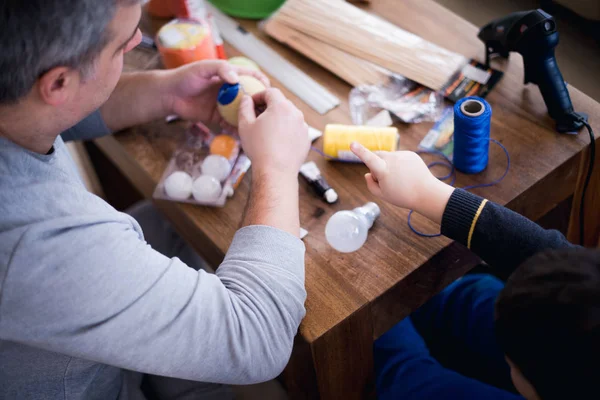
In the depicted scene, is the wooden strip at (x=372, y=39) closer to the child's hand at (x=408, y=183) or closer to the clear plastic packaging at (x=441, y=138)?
the clear plastic packaging at (x=441, y=138)

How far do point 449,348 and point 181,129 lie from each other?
752mm

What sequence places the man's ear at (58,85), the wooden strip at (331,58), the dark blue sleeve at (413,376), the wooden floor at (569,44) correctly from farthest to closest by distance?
the wooden floor at (569,44), the wooden strip at (331,58), the dark blue sleeve at (413,376), the man's ear at (58,85)

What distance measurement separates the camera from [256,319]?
2.63 ft

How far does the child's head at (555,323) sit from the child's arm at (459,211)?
0.17 metres

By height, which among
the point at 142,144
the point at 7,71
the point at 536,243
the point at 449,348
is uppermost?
the point at 7,71

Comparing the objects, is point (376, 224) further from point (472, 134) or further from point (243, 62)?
point (243, 62)

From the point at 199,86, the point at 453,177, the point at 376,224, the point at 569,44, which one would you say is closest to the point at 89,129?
the point at 199,86

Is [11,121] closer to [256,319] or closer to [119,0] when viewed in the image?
[119,0]

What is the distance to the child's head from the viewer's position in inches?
24.4

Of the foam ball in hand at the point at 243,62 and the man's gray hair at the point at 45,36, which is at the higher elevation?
the man's gray hair at the point at 45,36

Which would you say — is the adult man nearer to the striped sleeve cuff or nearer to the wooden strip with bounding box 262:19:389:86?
the striped sleeve cuff

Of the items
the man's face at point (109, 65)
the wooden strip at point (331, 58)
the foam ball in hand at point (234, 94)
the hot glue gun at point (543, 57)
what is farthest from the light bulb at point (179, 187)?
the hot glue gun at point (543, 57)

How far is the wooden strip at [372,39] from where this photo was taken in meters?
1.18

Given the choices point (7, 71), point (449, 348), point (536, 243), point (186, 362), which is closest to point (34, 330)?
point (186, 362)
